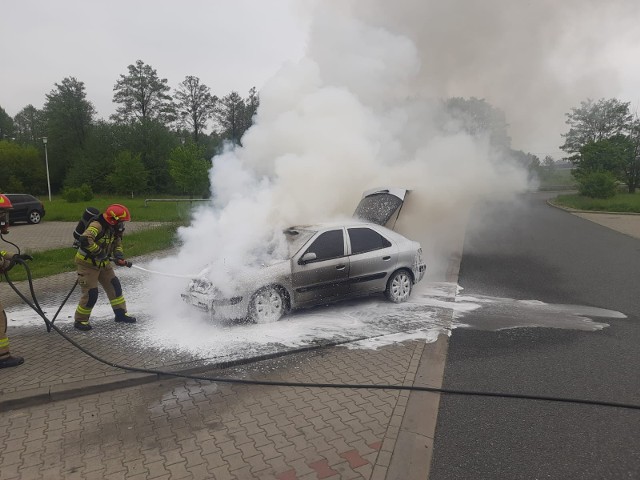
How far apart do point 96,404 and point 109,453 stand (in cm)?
93

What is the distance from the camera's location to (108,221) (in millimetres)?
5918

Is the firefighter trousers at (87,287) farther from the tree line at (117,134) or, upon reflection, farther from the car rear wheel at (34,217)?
the tree line at (117,134)

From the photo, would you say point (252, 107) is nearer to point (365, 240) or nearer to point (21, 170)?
point (365, 240)

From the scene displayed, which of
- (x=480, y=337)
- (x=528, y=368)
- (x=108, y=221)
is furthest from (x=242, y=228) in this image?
(x=528, y=368)

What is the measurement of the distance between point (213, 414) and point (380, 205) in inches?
225

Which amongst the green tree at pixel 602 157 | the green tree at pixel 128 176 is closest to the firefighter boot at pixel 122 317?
the green tree at pixel 128 176

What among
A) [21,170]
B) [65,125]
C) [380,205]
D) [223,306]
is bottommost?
[223,306]

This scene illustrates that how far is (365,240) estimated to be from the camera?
7070 millimetres

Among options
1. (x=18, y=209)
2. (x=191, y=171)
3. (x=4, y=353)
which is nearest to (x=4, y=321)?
(x=4, y=353)

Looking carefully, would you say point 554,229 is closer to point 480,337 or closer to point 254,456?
point 480,337

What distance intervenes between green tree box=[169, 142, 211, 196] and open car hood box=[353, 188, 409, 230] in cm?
1661

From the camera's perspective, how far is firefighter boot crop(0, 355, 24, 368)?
493cm

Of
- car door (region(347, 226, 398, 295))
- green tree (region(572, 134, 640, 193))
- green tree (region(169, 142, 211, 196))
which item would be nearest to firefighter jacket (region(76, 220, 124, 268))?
car door (region(347, 226, 398, 295))

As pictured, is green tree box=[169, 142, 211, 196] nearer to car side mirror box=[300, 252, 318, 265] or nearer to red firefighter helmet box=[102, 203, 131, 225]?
red firefighter helmet box=[102, 203, 131, 225]
